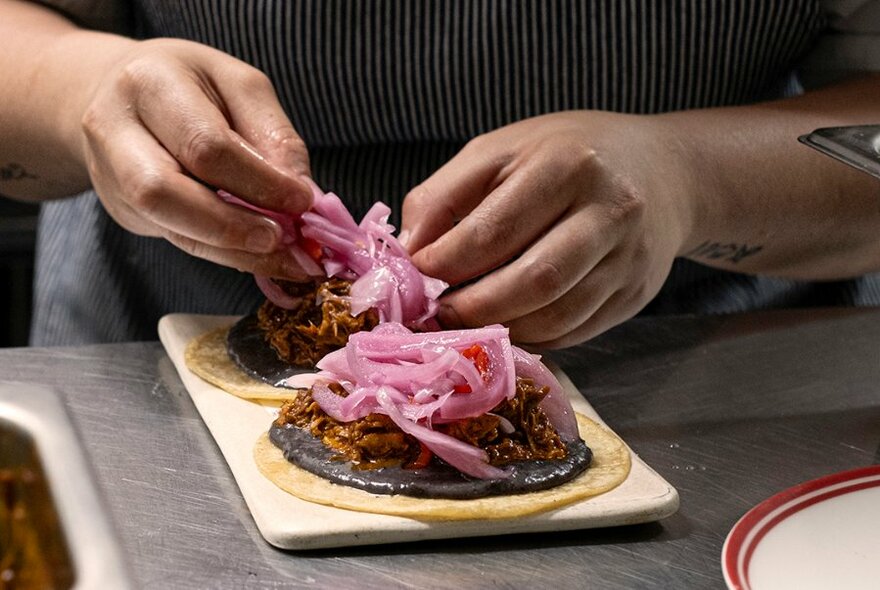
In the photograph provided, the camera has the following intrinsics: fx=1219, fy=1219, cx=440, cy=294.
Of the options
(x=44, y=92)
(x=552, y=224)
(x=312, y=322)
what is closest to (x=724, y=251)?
(x=552, y=224)

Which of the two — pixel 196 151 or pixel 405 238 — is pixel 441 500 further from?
pixel 196 151

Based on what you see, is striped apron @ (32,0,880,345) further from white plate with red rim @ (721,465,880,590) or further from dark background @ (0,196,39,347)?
dark background @ (0,196,39,347)

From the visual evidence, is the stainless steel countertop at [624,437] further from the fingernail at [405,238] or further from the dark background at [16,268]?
the dark background at [16,268]

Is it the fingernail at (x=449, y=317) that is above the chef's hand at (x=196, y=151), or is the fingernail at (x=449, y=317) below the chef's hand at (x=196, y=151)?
below

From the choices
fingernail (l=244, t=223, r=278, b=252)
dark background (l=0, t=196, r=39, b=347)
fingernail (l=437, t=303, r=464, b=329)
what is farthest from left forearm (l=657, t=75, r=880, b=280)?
dark background (l=0, t=196, r=39, b=347)

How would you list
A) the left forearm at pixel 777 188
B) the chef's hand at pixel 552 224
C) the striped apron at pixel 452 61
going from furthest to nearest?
the striped apron at pixel 452 61 < the left forearm at pixel 777 188 < the chef's hand at pixel 552 224

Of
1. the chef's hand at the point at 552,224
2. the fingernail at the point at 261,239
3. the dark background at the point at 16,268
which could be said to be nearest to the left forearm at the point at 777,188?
the chef's hand at the point at 552,224

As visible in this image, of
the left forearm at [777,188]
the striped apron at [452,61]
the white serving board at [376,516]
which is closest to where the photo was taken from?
Result: the white serving board at [376,516]

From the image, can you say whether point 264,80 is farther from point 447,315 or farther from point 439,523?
point 439,523
